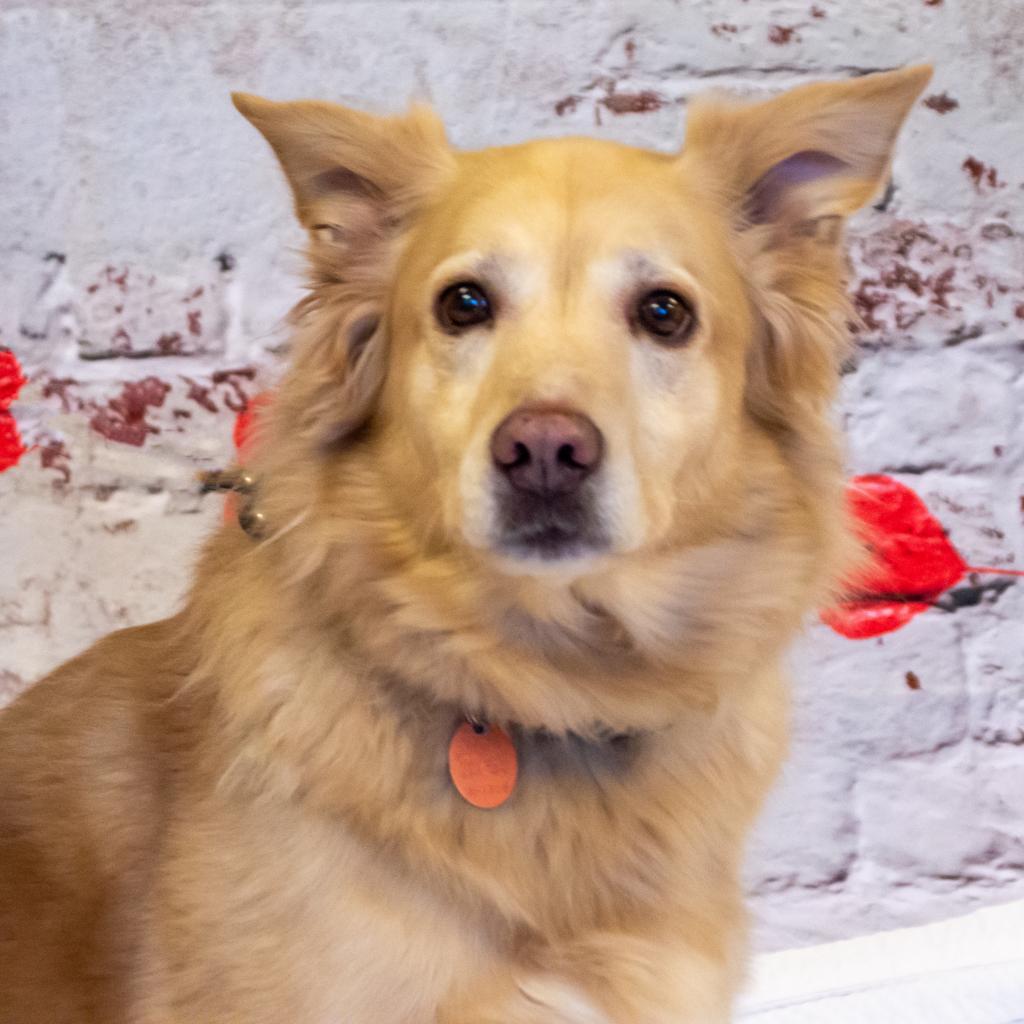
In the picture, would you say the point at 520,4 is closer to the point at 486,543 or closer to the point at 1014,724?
the point at 486,543

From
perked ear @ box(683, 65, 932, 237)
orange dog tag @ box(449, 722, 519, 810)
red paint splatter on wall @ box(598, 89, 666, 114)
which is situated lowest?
orange dog tag @ box(449, 722, 519, 810)

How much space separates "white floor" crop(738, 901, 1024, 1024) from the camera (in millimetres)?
1834

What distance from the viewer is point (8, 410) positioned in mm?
2010

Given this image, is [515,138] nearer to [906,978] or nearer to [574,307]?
→ [574,307]

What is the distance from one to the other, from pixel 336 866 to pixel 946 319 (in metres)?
1.40

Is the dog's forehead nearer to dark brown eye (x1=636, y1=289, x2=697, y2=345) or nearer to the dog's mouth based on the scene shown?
dark brown eye (x1=636, y1=289, x2=697, y2=345)

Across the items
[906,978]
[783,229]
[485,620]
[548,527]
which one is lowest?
[906,978]

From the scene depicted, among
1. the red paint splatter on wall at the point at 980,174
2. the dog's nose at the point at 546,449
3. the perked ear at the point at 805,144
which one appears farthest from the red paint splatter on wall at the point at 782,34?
the dog's nose at the point at 546,449

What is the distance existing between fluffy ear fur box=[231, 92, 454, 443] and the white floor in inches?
43.4

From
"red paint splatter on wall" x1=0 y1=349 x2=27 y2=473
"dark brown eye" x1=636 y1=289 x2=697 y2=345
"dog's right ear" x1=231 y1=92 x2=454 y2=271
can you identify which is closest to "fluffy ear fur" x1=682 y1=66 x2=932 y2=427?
"dark brown eye" x1=636 y1=289 x2=697 y2=345

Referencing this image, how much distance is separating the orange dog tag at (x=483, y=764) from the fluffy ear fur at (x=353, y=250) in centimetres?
38

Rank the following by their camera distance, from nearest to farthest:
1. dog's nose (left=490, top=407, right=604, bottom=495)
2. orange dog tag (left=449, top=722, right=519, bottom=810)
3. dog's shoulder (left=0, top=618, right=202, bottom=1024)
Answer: dog's nose (left=490, top=407, right=604, bottom=495)
orange dog tag (left=449, top=722, right=519, bottom=810)
dog's shoulder (left=0, top=618, right=202, bottom=1024)

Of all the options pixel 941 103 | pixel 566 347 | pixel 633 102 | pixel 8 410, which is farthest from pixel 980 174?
pixel 8 410

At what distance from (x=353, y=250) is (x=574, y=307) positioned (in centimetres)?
32
